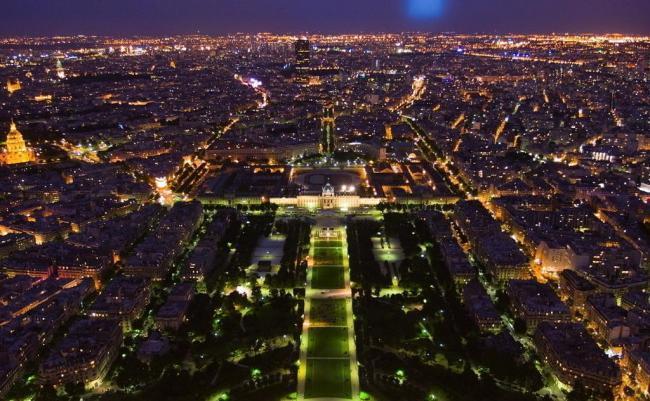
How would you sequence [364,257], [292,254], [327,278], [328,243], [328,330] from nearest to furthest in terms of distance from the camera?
[328,330]
[327,278]
[364,257]
[292,254]
[328,243]

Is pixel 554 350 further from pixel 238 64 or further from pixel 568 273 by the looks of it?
pixel 238 64

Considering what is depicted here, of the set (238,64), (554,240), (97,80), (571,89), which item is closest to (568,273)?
(554,240)

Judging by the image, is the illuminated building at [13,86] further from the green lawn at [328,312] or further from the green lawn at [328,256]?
the green lawn at [328,312]

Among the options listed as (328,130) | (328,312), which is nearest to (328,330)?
(328,312)

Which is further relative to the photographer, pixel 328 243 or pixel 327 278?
pixel 328 243

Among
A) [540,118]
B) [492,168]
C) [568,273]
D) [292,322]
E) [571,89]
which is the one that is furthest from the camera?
[571,89]

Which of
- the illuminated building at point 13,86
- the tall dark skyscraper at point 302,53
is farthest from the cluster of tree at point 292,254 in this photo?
the tall dark skyscraper at point 302,53

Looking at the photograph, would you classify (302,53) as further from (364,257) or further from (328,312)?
(328,312)
